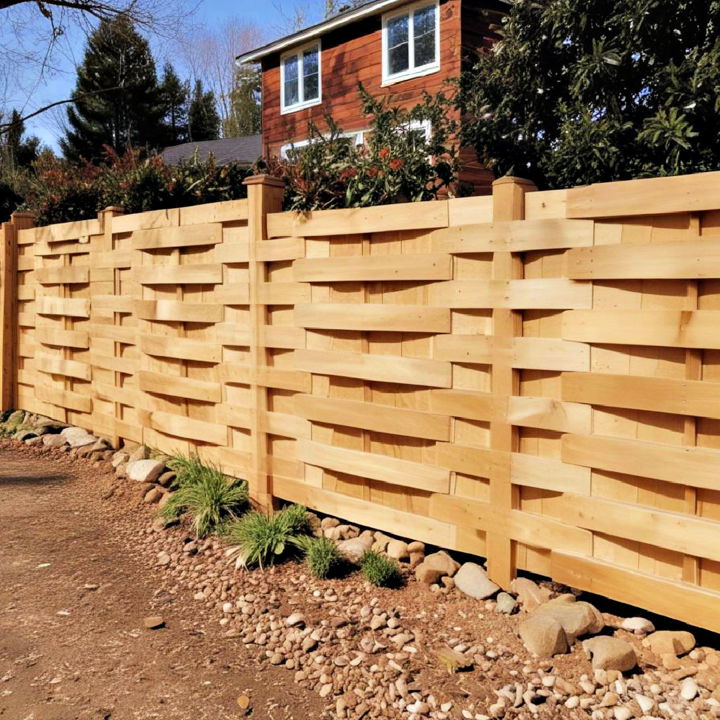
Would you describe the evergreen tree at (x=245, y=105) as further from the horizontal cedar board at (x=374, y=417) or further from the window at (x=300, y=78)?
the horizontal cedar board at (x=374, y=417)

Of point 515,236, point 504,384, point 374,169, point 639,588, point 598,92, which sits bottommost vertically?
point 639,588

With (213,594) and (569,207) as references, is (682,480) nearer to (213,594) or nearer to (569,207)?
(569,207)

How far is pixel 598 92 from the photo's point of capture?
4996mm

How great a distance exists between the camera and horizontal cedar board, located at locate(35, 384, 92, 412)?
7.38 meters

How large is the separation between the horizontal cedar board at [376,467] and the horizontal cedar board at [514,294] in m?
0.96

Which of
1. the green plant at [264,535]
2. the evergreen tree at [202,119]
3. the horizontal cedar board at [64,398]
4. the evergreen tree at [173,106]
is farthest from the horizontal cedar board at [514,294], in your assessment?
the evergreen tree at [202,119]

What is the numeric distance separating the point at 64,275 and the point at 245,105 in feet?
106

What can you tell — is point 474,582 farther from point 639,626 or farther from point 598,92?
point 598,92

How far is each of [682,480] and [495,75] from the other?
3691 millimetres

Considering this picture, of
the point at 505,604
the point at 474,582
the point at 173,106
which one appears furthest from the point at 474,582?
the point at 173,106

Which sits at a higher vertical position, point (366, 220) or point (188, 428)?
point (366, 220)

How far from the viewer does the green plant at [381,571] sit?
405 cm

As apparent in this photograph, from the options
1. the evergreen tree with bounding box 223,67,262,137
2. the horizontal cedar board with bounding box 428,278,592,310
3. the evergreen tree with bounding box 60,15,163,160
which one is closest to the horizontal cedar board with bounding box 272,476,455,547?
the horizontal cedar board with bounding box 428,278,592,310

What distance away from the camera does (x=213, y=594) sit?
4137 millimetres
